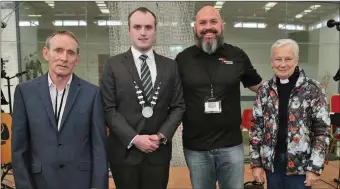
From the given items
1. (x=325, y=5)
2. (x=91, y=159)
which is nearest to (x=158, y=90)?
(x=91, y=159)

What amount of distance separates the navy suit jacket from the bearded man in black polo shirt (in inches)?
27.3

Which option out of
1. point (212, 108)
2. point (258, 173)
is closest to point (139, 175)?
point (212, 108)

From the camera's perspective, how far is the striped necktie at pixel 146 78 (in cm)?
198

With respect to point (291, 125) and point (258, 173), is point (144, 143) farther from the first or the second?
point (291, 125)

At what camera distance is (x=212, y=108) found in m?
2.20

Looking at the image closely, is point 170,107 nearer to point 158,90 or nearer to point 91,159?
point 158,90

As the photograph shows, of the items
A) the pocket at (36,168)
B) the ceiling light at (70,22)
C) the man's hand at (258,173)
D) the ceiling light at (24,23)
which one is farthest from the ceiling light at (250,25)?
the pocket at (36,168)

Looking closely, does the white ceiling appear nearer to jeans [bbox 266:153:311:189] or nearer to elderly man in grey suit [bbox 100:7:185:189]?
elderly man in grey suit [bbox 100:7:185:189]

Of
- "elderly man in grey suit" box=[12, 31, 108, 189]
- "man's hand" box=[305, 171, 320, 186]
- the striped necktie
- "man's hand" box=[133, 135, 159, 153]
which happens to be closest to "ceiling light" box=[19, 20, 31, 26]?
"elderly man in grey suit" box=[12, 31, 108, 189]

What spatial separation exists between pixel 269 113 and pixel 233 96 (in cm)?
32

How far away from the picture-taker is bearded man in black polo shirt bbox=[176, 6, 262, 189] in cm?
223

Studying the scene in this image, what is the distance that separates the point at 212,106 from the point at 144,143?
578mm

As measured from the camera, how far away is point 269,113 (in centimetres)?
204

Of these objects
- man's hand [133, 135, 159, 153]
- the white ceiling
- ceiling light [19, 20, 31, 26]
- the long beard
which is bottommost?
man's hand [133, 135, 159, 153]
